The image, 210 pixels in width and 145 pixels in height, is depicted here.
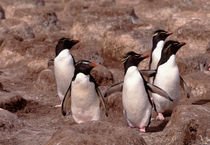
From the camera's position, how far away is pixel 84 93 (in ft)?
20.7

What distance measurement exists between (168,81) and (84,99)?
1.42 meters

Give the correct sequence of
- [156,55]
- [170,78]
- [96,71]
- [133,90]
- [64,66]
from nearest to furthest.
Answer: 1. [133,90]
2. [170,78]
3. [64,66]
4. [156,55]
5. [96,71]

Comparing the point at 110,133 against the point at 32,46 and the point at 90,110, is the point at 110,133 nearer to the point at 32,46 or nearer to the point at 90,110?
the point at 90,110

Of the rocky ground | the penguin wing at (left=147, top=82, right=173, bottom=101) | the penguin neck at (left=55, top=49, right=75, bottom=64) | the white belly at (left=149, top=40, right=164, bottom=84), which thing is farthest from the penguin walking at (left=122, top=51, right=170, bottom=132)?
the penguin neck at (left=55, top=49, right=75, bottom=64)

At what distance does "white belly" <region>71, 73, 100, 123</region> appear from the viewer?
626cm

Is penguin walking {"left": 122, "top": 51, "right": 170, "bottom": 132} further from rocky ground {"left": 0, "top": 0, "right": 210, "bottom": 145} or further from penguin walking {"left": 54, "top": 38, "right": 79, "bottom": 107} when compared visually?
penguin walking {"left": 54, "top": 38, "right": 79, "bottom": 107}

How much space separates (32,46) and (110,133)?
7.62 m

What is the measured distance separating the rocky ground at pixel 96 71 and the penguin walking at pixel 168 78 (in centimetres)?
29

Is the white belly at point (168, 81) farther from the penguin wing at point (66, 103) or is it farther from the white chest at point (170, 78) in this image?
the penguin wing at point (66, 103)

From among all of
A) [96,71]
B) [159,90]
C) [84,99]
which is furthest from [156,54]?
[84,99]

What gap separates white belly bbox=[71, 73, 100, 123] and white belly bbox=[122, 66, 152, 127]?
486mm

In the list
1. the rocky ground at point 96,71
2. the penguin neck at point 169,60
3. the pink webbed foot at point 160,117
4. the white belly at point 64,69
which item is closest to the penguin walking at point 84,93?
the rocky ground at point 96,71

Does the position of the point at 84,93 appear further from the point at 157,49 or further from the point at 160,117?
the point at 157,49

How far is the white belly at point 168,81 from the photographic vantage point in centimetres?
676
